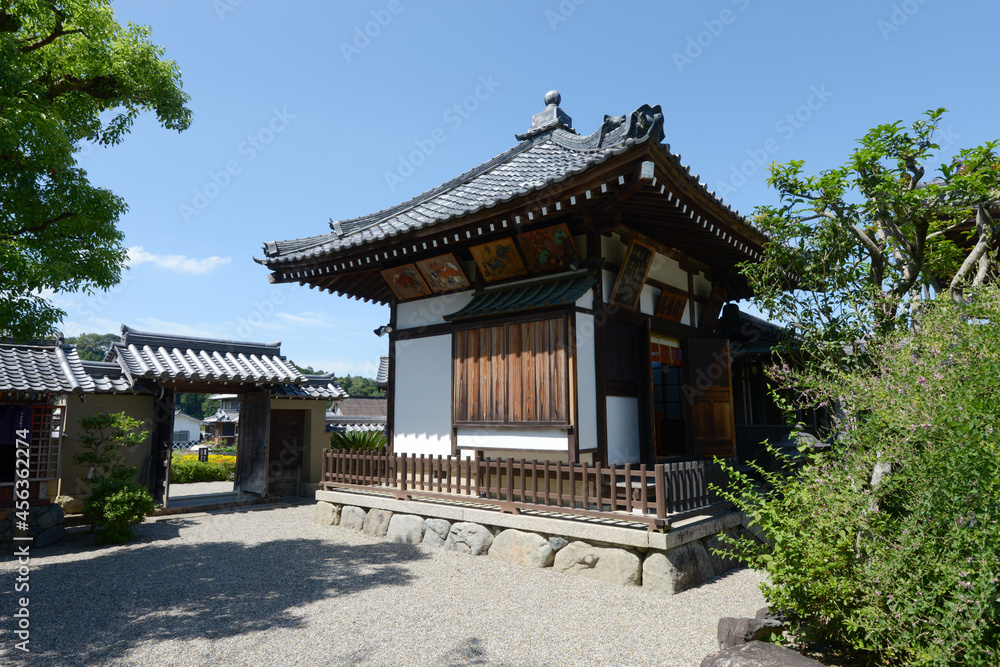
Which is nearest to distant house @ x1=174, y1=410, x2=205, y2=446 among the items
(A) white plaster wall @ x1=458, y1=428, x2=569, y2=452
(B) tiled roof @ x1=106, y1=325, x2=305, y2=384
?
(B) tiled roof @ x1=106, y1=325, x2=305, y2=384

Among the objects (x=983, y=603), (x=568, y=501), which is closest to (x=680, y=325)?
(x=568, y=501)

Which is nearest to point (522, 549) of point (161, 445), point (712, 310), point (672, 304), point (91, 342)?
point (672, 304)

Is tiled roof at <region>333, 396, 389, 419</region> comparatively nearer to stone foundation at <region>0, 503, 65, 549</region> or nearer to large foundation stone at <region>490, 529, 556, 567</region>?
stone foundation at <region>0, 503, 65, 549</region>

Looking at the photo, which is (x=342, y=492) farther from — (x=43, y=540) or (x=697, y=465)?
(x=697, y=465)

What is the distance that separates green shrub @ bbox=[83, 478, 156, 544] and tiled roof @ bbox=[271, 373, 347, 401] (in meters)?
4.35

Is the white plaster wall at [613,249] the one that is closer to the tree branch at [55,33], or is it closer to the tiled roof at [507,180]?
the tiled roof at [507,180]

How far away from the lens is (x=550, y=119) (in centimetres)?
1055

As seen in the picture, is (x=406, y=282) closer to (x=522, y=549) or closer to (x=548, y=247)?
(x=548, y=247)

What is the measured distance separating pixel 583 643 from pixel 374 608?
2.05 metres

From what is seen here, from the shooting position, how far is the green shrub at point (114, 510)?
8234mm

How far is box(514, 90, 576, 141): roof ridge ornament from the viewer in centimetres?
1046

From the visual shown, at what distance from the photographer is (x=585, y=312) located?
7438mm

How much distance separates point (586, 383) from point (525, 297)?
4.78 feet

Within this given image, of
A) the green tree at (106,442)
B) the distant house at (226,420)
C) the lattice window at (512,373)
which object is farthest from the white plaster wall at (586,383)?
the distant house at (226,420)
